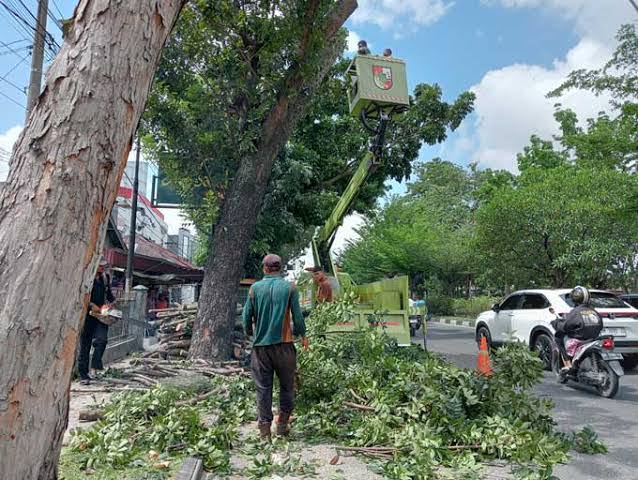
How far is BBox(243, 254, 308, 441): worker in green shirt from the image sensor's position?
15.3 feet

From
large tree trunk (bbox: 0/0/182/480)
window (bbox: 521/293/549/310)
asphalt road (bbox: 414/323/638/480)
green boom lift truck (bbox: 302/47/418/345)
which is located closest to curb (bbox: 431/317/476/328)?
window (bbox: 521/293/549/310)

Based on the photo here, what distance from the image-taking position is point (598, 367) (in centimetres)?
710

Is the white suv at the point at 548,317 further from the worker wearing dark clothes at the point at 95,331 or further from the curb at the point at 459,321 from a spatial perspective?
the curb at the point at 459,321

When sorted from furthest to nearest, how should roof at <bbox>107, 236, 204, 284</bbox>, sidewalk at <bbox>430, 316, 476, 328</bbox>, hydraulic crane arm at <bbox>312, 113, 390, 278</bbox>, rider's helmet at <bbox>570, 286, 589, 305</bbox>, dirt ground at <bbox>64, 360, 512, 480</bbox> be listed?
sidewalk at <bbox>430, 316, 476, 328</bbox>, roof at <bbox>107, 236, 204, 284</bbox>, hydraulic crane arm at <bbox>312, 113, 390, 278</bbox>, rider's helmet at <bbox>570, 286, 589, 305</bbox>, dirt ground at <bbox>64, 360, 512, 480</bbox>

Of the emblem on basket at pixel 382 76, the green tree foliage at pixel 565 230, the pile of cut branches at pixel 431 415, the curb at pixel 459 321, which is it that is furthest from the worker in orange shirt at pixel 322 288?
the curb at pixel 459 321

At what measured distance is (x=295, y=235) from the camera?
55.8ft

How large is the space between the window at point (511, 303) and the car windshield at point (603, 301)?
1.23 m

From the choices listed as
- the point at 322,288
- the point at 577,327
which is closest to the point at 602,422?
the point at 577,327

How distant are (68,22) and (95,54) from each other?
216 mm

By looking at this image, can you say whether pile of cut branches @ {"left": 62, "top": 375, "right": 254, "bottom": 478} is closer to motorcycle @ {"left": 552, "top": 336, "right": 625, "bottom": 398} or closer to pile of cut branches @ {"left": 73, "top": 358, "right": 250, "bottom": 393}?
pile of cut branches @ {"left": 73, "top": 358, "right": 250, "bottom": 393}

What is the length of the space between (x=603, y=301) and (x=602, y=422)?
3.81m

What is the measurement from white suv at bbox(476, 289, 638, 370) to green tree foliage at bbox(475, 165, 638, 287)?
638 centimetres

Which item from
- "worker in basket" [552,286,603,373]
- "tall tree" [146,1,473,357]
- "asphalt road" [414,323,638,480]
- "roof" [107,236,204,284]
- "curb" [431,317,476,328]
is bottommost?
"asphalt road" [414,323,638,480]

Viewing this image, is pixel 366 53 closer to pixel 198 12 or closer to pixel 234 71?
pixel 234 71
